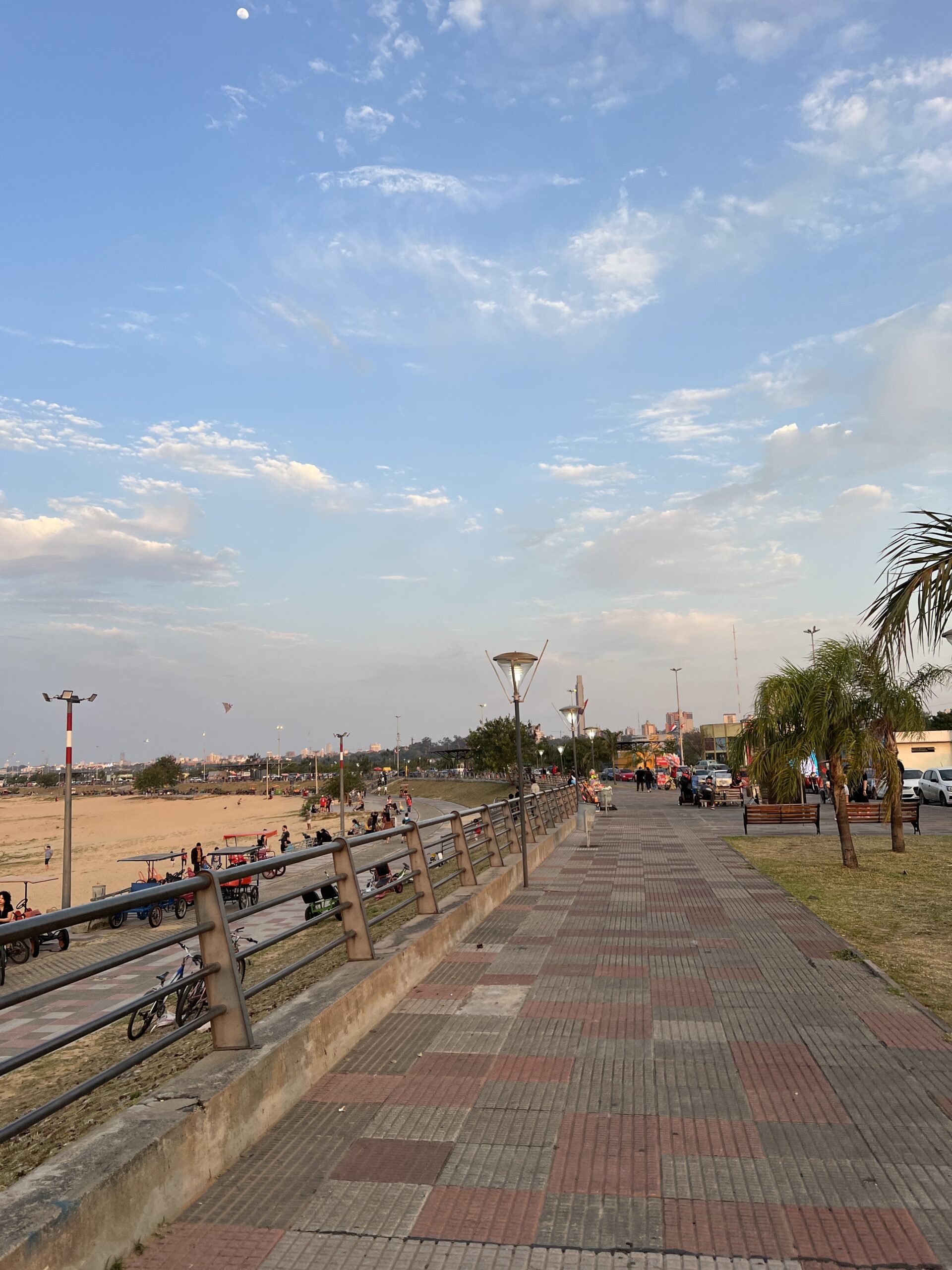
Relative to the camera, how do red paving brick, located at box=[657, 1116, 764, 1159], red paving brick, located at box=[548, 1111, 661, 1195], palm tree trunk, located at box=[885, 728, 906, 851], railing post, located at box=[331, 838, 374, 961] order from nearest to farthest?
red paving brick, located at box=[548, 1111, 661, 1195]
red paving brick, located at box=[657, 1116, 764, 1159]
railing post, located at box=[331, 838, 374, 961]
palm tree trunk, located at box=[885, 728, 906, 851]

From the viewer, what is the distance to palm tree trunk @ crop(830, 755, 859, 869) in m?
14.6

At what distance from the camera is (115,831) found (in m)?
81.1

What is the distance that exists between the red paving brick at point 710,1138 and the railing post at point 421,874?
3.88 m

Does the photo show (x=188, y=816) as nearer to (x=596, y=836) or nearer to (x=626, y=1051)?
(x=596, y=836)

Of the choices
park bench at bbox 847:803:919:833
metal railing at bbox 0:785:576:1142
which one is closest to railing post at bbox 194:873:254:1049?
metal railing at bbox 0:785:576:1142

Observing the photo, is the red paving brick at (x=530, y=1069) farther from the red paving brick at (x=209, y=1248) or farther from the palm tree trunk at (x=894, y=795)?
the palm tree trunk at (x=894, y=795)

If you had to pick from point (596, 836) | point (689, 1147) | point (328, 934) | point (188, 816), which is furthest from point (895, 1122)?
point (188, 816)

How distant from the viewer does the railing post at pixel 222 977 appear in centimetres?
402

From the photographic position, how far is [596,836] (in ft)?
72.6

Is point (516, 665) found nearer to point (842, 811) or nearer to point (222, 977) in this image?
point (842, 811)

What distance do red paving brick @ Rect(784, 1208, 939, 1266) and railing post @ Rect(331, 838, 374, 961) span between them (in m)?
3.16

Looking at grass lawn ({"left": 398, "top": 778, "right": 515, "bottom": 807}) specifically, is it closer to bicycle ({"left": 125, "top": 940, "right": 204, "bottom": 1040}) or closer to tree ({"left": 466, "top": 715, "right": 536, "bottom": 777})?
tree ({"left": 466, "top": 715, "right": 536, "bottom": 777})

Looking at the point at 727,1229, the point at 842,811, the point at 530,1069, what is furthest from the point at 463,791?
the point at 727,1229

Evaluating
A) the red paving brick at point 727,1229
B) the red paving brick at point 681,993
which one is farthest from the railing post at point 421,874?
the red paving brick at point 727,1229
